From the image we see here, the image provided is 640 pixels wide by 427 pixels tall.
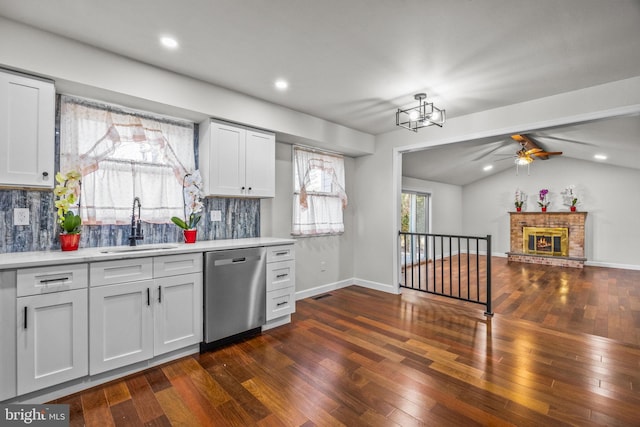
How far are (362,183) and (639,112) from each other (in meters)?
3.14

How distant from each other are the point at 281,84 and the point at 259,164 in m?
0.88

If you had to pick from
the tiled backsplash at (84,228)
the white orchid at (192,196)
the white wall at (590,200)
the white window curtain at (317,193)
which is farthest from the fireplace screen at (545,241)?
the white orchid at (192,196)

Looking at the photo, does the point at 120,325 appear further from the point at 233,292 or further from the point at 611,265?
the point at 611,265

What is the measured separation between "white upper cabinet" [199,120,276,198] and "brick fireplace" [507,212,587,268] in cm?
751

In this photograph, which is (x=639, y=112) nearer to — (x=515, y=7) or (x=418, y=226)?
(x=515, y=7)

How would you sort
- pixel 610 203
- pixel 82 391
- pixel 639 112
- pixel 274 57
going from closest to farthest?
pixel 82 391 < pixel 274 57 < pixel 639 112 < pixel 610 203

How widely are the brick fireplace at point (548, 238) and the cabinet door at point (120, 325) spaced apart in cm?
857

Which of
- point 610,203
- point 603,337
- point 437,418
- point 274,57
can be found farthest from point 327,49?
point 610,203

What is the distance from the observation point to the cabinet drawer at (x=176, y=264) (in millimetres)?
2312

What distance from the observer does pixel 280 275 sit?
10.4 feet

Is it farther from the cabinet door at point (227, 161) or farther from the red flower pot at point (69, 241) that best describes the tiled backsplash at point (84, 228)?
the cabinet door at point (227, 161)

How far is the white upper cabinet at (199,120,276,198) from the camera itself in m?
2.95

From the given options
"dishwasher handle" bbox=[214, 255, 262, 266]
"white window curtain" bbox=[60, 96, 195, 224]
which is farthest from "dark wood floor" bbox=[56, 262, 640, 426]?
"white window curtain" bbox=[60, 96, 195, 224]

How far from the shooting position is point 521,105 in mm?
3293
